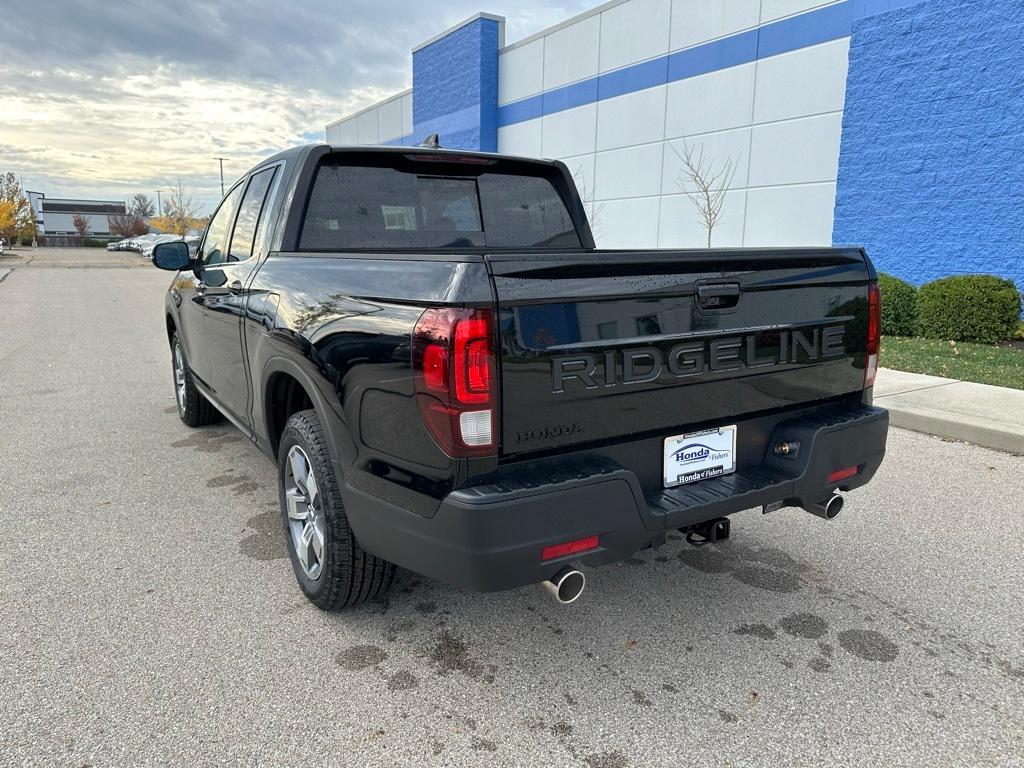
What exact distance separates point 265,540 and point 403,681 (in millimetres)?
1543

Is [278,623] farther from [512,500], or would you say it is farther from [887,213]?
[887,213]

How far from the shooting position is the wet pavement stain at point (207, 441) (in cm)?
550

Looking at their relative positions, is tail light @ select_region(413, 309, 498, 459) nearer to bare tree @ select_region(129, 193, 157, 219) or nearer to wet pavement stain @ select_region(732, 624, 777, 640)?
wet pavement stain @ select_region(732, 624, 777, 640)

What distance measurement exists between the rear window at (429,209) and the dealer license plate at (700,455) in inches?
71.6

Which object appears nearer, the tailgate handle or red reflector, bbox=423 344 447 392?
red reflector, bbox=423 344 447 392

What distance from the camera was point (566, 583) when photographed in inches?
92.0

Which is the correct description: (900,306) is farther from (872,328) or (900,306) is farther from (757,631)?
(757,631)

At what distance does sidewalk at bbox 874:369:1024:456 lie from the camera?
5.65 m

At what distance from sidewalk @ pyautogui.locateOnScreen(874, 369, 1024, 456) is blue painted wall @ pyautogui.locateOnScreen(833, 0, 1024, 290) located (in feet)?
16.1

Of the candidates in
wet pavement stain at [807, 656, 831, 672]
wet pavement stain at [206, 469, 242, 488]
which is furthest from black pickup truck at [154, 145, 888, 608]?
wet pavement stain at [206, 469, 242, 488]

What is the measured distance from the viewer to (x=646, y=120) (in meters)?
17.7

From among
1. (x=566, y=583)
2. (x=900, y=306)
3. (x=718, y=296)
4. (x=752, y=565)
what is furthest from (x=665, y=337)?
(x=900, y=306)

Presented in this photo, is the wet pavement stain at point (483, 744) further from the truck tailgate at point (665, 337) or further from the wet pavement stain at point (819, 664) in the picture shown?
the wet pavement stain at point (819, 664)

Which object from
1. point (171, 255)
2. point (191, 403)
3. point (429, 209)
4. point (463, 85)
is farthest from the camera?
point (463, 85)
